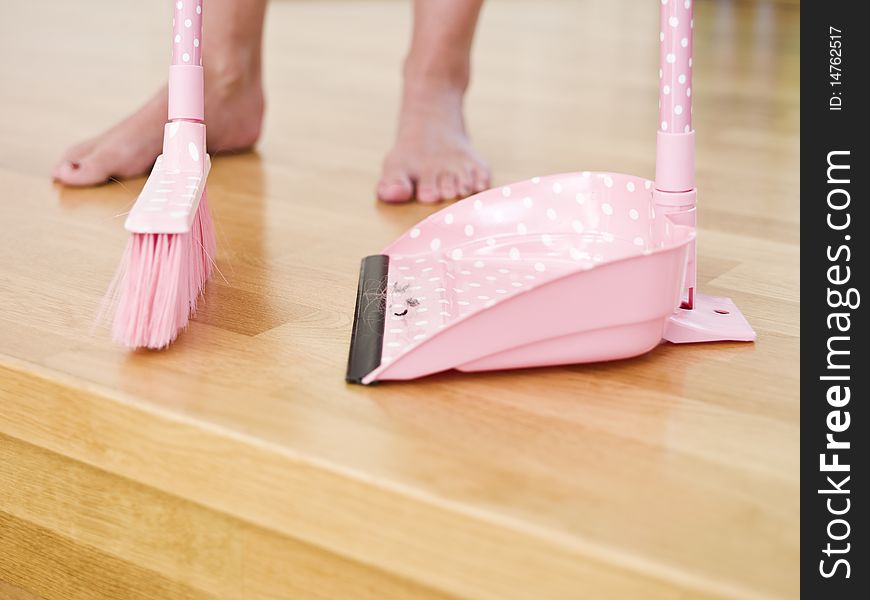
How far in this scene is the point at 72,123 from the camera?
4.40 feet

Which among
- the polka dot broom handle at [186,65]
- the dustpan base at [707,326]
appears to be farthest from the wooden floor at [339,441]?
the polka dot broom handle at [186,65]

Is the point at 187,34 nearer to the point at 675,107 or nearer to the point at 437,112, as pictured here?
the point at 675,107

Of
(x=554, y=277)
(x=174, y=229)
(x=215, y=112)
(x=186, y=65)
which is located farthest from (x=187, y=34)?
(x=215, y=112)

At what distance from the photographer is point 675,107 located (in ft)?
2.23

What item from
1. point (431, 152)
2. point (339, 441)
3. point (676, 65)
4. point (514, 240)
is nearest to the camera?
point (339, 441)

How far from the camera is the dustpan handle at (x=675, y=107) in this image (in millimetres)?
669

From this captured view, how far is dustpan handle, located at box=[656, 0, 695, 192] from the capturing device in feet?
2.20

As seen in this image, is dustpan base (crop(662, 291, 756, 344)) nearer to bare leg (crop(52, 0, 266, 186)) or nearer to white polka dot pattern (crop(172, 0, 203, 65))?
white polka dot pattern (crop(172, 0, 203, 65))

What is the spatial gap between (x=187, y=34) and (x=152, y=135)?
1.27 feet

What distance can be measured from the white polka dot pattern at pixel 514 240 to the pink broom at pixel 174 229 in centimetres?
13

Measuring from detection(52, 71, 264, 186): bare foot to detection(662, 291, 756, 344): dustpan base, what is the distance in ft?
2.03

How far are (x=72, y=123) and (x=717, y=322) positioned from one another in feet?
2.96

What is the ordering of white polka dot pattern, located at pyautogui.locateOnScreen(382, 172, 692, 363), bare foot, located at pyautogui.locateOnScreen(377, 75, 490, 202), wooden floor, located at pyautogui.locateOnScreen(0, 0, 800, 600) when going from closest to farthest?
1. wooden floor, located at pyautogui.locateOnScreen(0, 0, 800, 600)
2. white polka dot pattern, located at pyautogui.locateOnScreen(382, 172, 692, 363)
3. bare foot, located at pyautogui.locateOnScreen(377, 75, 490, 202)

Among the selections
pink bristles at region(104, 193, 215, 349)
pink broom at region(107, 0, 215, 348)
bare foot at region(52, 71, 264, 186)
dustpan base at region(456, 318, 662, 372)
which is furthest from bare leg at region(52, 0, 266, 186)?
dustpan base at region(456, 318, 662, 372)
